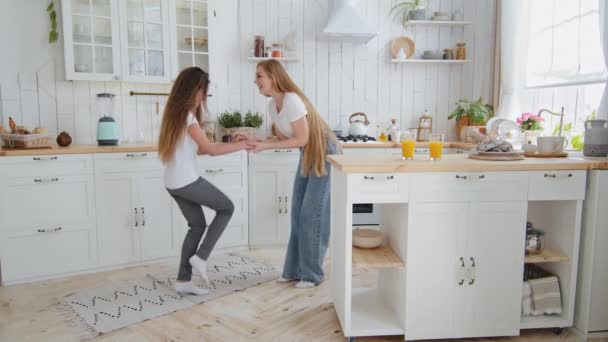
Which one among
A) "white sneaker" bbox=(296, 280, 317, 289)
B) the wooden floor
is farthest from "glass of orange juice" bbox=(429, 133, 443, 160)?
"white sneaker" bbox=(296, 280, 317, 289)

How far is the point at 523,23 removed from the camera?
3934 mm

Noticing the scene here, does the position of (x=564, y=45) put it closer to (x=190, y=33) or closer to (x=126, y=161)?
(x=190, y=33)

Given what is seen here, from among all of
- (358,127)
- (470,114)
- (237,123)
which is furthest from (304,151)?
(470,114)

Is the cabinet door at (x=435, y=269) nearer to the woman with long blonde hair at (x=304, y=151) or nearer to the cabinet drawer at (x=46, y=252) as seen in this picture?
the woman with long blonde hair at (x=304, y=151)

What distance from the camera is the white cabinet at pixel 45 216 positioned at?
3.06 m

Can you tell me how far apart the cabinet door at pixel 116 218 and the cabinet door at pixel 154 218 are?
0.05 meters

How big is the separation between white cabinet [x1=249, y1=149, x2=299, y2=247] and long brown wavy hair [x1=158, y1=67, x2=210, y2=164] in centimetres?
125

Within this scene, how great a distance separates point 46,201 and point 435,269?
2.56 metres

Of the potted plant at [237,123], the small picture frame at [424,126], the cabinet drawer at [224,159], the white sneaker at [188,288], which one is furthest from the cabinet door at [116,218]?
the small picture frame at [424,126]

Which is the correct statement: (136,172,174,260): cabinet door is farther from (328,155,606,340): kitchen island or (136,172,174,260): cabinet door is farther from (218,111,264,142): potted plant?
(328,155,606,340): kitchen island

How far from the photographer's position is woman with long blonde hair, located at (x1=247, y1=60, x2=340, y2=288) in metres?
2.71

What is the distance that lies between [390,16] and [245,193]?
2.29 meters

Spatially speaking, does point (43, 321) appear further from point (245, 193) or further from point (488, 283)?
point (488, 283)

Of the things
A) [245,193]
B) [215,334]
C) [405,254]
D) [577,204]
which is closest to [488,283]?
[405,254]
